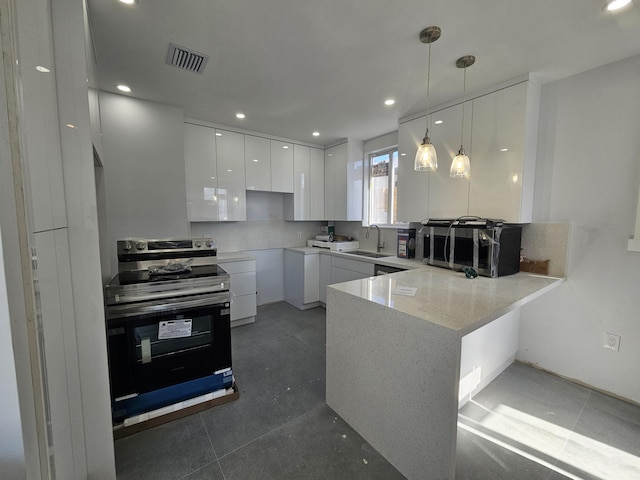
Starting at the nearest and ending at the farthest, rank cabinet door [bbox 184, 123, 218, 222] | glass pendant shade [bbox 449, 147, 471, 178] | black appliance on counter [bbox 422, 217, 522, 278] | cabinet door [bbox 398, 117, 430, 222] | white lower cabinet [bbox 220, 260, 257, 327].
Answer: glass pendant shade [bbox 449, 147, 471, 178], black appliance on counter [bbox 422, 217, 522, 278], cabinet door [bbox 398, 117, 430, 222], cabinet door [bbox 184, 123, 218, 222], white lower cabinet [bbox 220, 260, 257, 327]

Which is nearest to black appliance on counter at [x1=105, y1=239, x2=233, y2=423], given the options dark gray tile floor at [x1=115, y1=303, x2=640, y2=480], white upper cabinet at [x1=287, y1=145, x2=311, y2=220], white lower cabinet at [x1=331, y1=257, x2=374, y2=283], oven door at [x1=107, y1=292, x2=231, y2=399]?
oven door at [x1=107, y1=292, x2=231, y2=399]

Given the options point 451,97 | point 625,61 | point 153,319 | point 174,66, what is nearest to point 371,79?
point 451,97

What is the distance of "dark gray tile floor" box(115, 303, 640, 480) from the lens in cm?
→ 136

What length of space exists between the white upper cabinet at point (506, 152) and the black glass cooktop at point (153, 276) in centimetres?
231

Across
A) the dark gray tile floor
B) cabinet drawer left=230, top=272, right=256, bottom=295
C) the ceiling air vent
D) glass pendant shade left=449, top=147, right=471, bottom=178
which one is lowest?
the dark gray tile floor

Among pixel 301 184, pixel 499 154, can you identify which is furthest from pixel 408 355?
pixel 301 184

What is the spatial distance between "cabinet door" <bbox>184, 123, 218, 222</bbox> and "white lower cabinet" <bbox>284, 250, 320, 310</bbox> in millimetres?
1267

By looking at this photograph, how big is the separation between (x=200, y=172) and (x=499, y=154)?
3009mm

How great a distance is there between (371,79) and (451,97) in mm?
825

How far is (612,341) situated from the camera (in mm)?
1903

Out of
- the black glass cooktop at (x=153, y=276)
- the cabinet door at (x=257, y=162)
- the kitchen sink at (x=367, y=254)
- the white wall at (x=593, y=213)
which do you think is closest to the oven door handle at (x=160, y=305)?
the black glass cooktop at (x=153, y=276)

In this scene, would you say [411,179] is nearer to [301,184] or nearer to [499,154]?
[499,154]

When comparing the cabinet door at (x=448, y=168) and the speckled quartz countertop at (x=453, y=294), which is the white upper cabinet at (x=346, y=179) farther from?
the speckled quartz countertop at (x=453, y=294)

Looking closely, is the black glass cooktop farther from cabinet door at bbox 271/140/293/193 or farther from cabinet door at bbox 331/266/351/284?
cabinet door at bbox 271/140/293/193
